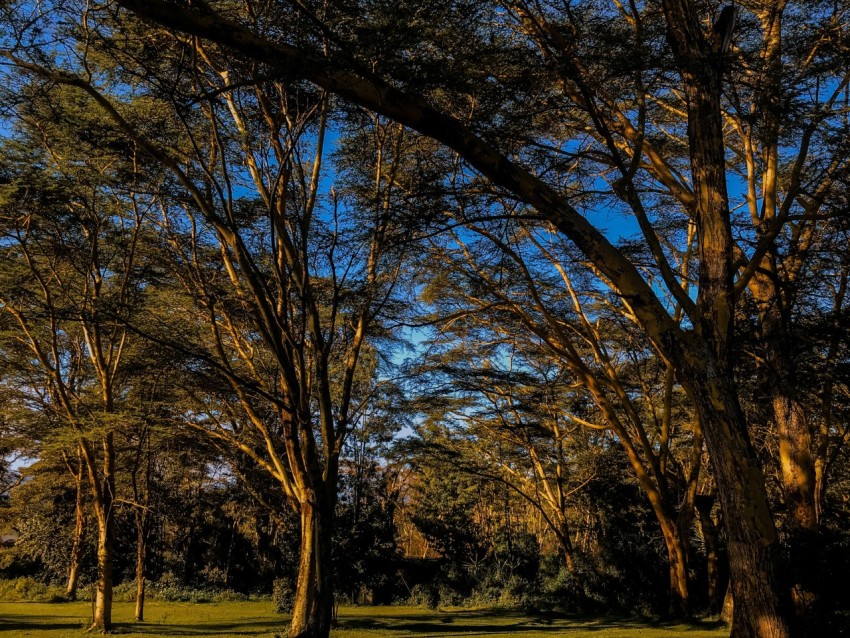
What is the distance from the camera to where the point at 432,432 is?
17.8m

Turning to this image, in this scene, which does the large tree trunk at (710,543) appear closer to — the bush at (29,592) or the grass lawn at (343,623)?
the grass lawn at (343,623)

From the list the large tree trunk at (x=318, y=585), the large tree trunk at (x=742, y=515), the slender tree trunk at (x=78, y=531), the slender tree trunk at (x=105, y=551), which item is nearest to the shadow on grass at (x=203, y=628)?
the slender tree trunk at (x=105, y=551)

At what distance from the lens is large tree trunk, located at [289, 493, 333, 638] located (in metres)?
5.32

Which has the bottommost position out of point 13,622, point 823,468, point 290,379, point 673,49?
point 13,622

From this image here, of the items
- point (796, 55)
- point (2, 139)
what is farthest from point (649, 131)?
point (2, 139)

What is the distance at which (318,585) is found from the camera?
5.14 meters

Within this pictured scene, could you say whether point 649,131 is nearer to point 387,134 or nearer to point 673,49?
point 387,134

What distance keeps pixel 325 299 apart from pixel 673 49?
521 cm

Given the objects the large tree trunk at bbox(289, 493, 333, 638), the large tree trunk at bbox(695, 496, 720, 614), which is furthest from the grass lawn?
the large tree trunk at bbox(289, 493, 333, 638)

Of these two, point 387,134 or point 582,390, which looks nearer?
point 387,134

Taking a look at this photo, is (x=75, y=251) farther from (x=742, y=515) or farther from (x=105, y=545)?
(x=742, y=515)

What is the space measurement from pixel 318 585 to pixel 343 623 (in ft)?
27.6

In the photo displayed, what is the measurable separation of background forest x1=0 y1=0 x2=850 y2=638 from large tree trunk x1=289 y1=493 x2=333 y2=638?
0.04 meters

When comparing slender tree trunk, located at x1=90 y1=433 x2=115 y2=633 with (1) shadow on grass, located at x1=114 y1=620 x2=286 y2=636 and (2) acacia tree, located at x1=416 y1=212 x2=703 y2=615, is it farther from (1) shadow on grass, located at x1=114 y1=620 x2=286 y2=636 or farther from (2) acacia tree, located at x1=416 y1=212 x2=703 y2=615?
(2) acacia tree, located at x1=416 y1=212 x2=703 y2=615
